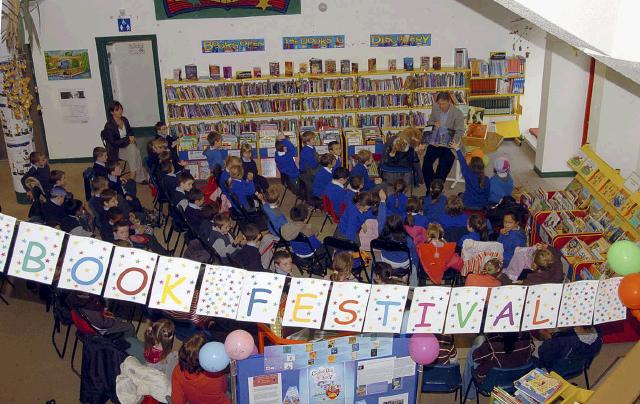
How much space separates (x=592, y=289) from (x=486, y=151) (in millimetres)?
6544

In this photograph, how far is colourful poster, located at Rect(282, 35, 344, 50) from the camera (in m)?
11.9

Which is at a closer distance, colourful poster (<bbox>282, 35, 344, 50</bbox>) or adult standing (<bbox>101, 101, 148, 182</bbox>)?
adult standing (<bbox>101, 101, 148, 182</bbox>)

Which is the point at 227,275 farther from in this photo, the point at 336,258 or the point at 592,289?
the point at 592,289

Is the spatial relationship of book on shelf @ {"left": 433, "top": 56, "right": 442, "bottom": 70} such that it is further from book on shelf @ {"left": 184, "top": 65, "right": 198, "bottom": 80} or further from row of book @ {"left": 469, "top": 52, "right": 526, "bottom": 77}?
book on shelf @ {"left": 184, "top": 65, "right": 198, "bottom": 80}

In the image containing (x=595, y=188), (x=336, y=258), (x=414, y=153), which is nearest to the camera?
(x=336, y=258)

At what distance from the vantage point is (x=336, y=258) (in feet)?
20.3

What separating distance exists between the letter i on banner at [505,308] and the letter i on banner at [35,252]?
9.37 feet

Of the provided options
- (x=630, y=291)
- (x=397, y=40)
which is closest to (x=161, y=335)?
(x=630, y=291)

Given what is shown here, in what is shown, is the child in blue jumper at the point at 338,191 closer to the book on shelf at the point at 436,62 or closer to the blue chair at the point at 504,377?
the blue chair at the point at 504,377

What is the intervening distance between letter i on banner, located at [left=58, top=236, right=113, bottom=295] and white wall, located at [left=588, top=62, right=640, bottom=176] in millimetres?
7496

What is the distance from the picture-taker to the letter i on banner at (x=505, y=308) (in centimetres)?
486

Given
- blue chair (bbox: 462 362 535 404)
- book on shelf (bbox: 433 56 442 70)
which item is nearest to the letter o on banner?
blue chair (bbox: 462 362 535 404)

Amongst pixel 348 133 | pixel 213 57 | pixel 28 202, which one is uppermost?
pixel 213 57

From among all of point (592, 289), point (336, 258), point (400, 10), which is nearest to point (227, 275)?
point (336, 258)
